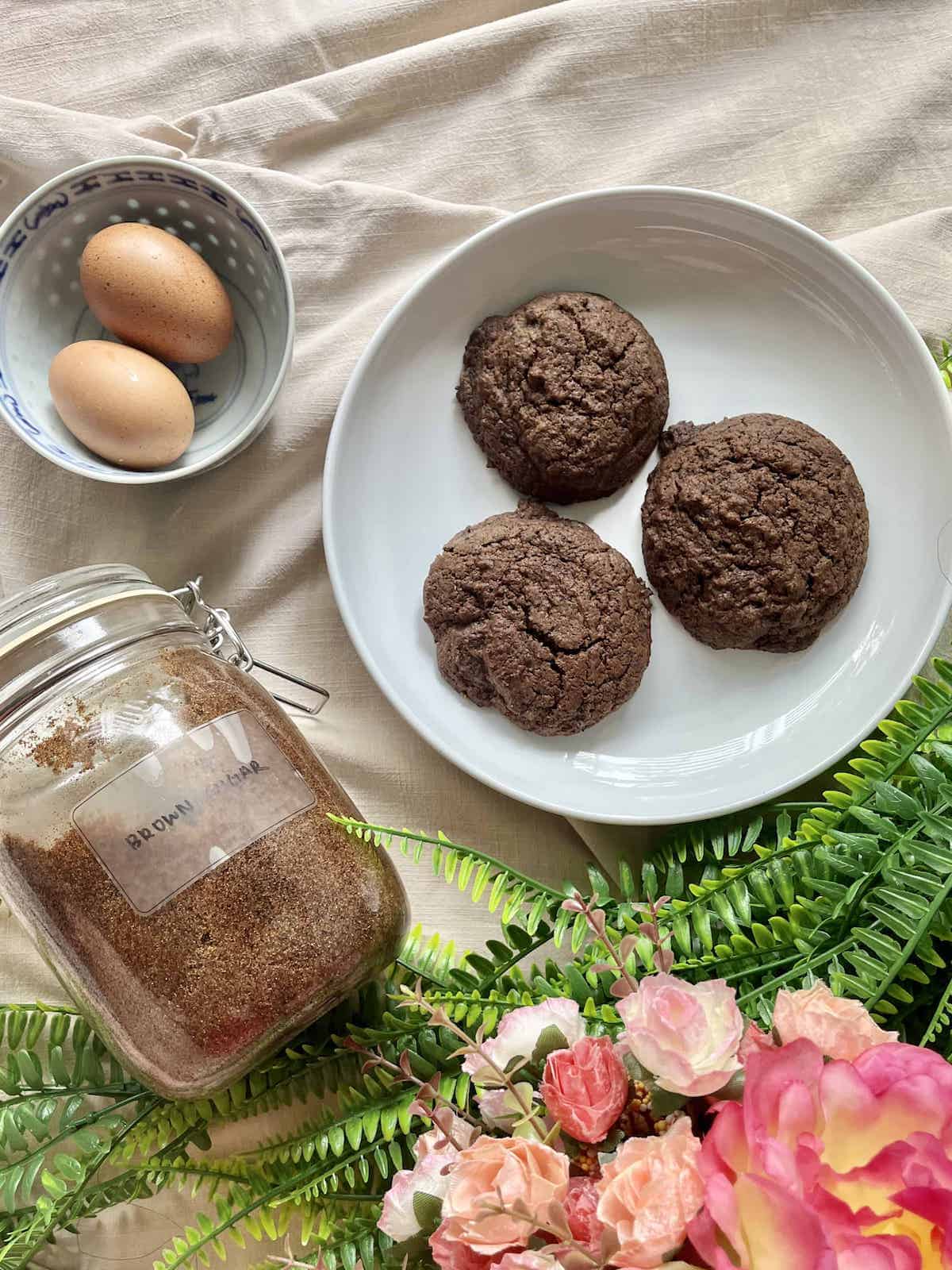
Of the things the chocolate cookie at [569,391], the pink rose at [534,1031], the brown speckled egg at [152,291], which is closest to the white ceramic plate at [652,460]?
the chocolate cookie at [569,391]

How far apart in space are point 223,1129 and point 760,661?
0.76m

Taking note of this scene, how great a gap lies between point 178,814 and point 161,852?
0.03 metres

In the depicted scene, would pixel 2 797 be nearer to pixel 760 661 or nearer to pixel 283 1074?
pixel 283 1074

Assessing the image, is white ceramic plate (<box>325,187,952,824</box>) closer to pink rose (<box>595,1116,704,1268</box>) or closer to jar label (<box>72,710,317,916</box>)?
jar label (<box>72,710,317,916</box>)

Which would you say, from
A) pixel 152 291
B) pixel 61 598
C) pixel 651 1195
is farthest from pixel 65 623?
pixel 651 1195

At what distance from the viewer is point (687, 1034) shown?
0.49 meters


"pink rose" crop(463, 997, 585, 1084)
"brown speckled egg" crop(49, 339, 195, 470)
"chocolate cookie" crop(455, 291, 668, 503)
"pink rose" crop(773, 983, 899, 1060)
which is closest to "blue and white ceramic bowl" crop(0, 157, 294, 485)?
"brown speckled egg" crop(49, 339, 195, 470)

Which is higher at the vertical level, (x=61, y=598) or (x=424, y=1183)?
(x=61, y=598)

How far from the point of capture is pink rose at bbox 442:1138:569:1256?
1.58 ft

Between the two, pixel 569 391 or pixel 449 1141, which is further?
pixel 569 391

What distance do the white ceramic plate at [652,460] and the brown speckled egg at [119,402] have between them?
177 millimetres

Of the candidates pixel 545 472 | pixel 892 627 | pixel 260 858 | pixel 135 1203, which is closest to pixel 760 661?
pixel 892 627

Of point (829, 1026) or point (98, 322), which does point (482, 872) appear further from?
point (98, 322)

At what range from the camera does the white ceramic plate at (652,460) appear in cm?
111
